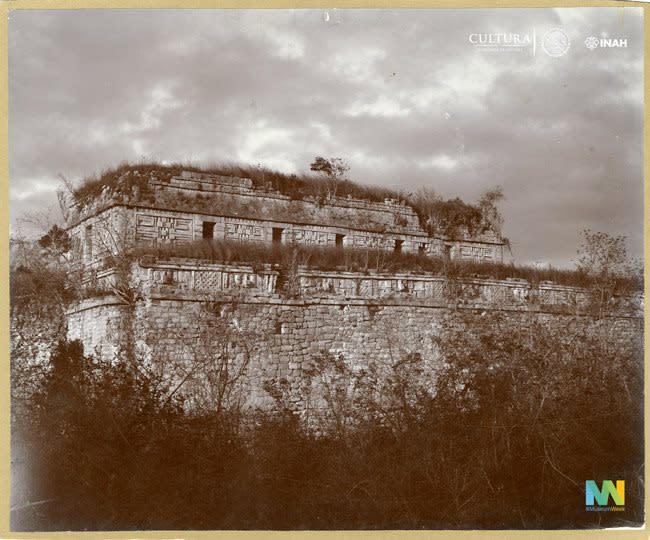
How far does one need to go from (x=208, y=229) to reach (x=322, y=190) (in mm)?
2211

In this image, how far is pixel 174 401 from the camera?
8.28m

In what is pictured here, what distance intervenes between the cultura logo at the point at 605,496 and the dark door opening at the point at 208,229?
6.28 metres

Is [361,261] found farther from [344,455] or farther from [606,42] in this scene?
[606,42]

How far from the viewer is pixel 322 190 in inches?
447

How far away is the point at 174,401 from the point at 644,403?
19.4 feet

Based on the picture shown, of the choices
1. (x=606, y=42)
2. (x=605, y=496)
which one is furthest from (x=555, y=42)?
(x=605, y=496)

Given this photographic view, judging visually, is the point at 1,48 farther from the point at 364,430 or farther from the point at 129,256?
the point at 364,430

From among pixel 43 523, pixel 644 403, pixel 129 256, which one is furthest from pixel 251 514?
pixel 644 403

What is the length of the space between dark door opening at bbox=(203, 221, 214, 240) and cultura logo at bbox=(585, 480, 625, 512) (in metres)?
6.28

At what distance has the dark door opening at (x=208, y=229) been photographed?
33.5ft

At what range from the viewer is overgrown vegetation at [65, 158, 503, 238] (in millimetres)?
9508

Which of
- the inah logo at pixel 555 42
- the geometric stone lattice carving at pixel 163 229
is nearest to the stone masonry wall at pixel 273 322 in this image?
the geometric stone lattice carving at pixel 163 229

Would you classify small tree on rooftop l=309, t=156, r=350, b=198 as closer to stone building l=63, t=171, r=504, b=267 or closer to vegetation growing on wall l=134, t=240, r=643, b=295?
stone building l=63, t=171, r=504, b=267

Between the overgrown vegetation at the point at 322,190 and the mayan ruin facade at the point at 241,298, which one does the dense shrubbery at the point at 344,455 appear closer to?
the mayan ruin facade at the point at 241,298
